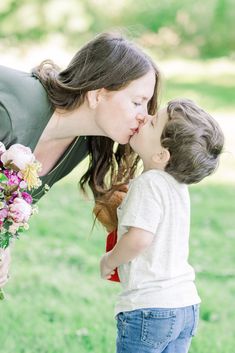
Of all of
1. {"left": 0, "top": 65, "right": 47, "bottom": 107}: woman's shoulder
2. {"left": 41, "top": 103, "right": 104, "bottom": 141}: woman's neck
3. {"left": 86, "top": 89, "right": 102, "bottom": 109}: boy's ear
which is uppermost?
{"left": 0, "top": 65, "right": 47, "bottom": 107}: woman's shoulder

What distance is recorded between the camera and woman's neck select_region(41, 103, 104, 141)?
333 centimetres

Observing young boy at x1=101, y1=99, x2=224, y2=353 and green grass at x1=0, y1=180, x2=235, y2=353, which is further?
green grass at x1=0, y1=180, x2=235, y2=353

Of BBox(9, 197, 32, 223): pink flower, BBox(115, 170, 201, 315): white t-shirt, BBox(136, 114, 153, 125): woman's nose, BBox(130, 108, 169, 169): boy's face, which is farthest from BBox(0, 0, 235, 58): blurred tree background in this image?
BBox(9, 197, 32, 223): pink flower

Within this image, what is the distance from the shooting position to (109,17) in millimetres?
14844

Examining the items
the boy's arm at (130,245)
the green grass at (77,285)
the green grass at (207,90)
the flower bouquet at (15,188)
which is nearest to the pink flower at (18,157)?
the flower bouquet at (15,188)

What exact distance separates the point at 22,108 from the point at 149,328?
3.05ft

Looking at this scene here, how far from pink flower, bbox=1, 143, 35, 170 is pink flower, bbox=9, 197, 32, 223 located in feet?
0.39

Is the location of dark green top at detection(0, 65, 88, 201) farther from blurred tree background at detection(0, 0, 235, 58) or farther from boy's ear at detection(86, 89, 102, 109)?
blurred tree background at detection(0, 0, 235, 58)

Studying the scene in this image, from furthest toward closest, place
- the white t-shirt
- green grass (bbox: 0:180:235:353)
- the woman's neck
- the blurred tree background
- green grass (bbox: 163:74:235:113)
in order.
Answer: the blurred tree background < green grass (bbox: 163:74:235:113) < green grass (bbox: 0:180:235:353) < the woman's neck < the white t-shirt

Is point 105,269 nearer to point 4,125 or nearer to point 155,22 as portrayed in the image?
point 4,125

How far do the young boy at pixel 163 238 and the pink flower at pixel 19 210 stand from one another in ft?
1.10

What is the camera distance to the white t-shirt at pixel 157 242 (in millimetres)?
2850

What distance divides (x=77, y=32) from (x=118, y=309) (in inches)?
471

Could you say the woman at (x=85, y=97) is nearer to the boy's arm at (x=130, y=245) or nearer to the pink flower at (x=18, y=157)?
the pink flower at (x=18, y=157)
